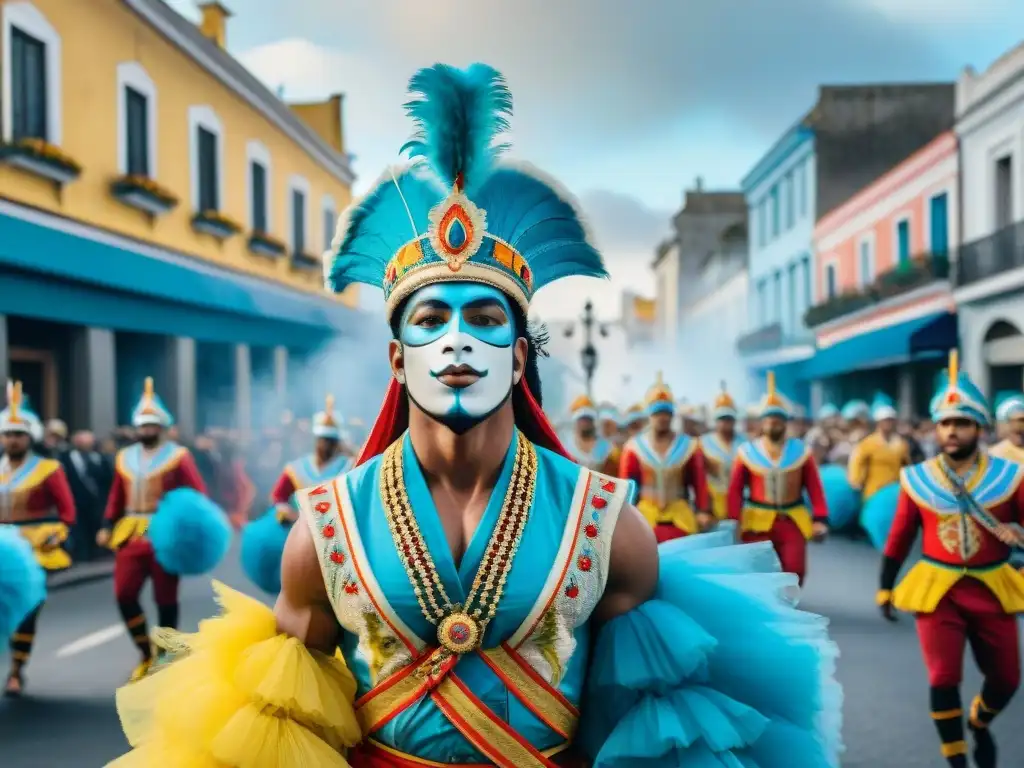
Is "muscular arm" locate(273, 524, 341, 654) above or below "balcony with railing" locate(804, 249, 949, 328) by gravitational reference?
below

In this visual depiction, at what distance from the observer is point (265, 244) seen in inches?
886

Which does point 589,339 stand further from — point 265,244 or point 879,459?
point 879,459

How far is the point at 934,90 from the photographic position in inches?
1368

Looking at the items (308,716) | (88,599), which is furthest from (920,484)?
(88,599)

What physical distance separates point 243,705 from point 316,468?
732cm

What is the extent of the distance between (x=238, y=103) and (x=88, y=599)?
13306 mm

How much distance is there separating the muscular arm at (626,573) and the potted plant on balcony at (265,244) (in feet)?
66.7

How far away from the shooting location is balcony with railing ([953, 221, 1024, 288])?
21031 millimetres

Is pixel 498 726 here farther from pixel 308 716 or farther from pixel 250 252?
pixel 250 252

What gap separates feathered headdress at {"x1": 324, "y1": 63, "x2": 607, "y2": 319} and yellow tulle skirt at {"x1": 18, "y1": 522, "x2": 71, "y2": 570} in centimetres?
628

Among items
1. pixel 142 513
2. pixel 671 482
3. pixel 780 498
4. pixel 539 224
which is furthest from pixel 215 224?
pixel 539 224

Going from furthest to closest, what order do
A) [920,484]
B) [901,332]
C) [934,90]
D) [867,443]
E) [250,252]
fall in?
[934,90]
[901,332]
[250,252]
[867,443]
[920,484]

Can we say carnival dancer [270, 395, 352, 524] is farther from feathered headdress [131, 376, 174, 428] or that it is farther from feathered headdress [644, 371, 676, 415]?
feathered headdress [644, 371, 676, 415]

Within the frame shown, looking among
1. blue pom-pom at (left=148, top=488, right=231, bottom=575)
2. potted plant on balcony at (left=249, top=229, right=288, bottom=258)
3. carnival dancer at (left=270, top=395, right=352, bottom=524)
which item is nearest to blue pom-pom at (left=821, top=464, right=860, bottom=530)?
carnival dancer at (left=270, top=395, right=352, bottom=524)
